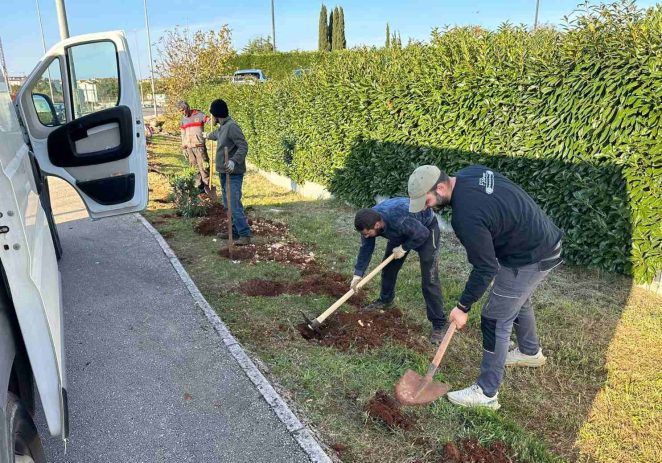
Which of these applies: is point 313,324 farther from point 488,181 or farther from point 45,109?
point 45,109

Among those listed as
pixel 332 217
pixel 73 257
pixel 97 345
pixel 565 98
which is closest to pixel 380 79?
pixel 332 217

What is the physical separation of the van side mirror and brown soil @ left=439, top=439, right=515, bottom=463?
487cm

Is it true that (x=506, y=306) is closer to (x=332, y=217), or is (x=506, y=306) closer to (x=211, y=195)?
(x=332, y=217)

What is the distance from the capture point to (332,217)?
8.56 metres

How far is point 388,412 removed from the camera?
3107 millimetres

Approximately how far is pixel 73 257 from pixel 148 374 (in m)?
3.28

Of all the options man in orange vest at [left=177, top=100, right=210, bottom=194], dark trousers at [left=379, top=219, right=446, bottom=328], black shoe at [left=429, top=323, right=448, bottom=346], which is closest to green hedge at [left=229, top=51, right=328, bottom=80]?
man in orange vest at [left=177, top=100, right=210, bottom=194]

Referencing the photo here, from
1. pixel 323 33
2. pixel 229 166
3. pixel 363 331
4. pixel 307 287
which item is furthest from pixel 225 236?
pixel 323 33

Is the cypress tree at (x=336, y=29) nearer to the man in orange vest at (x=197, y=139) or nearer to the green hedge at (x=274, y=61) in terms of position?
the green hedge at (x=274, y=61)

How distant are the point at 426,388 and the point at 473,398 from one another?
366 mm

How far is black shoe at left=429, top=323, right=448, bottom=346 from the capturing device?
4.19 m

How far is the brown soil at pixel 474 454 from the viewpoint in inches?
108

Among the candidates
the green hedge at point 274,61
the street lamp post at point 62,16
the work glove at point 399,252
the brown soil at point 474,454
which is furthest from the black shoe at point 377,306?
the green hedge at point 274,61

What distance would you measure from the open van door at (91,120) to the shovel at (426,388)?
135 inches
